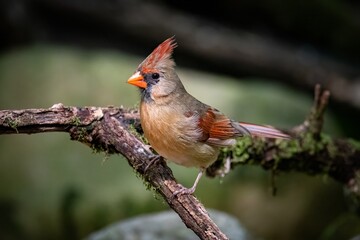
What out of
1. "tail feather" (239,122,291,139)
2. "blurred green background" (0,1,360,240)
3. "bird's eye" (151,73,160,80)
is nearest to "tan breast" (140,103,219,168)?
"bird's eye" (151,73,160,80)

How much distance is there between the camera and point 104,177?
498 cm

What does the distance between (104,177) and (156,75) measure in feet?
6.70

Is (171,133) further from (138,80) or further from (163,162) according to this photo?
(138,80)

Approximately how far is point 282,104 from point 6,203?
2.48 meters

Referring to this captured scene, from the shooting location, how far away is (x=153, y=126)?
305 centimetres

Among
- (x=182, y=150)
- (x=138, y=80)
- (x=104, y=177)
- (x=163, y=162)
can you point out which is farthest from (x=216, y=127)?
(x=104, y=177)

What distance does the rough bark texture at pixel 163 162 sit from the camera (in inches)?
114

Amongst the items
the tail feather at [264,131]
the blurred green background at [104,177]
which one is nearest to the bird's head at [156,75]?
the tail feather at [264,131]

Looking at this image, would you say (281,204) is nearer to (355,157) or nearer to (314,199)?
(314,199)

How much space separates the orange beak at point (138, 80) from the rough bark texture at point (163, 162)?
242mm

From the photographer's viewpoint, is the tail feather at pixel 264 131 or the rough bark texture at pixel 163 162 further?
the tail feather at pixel 264 131

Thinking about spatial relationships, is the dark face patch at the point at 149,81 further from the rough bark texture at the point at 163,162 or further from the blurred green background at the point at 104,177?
the blurred green background at the point at 104,177

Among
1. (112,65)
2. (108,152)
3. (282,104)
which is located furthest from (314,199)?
(108,152)

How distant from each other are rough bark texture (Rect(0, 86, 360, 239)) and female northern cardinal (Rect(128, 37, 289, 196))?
0.36 ft
